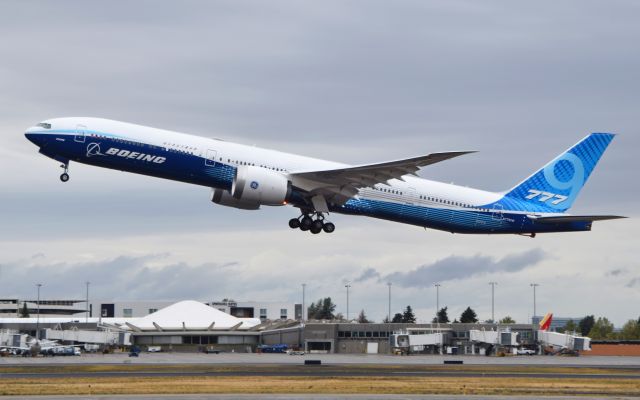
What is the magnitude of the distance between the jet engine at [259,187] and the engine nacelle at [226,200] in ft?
6.24

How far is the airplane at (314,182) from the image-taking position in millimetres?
61188

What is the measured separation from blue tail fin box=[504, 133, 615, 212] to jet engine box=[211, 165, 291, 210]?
18.3m

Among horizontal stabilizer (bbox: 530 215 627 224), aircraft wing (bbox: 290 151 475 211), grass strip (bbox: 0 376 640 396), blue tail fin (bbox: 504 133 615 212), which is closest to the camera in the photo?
grass strip (bbox: 0 376 640 396)

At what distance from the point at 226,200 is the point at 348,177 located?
857cm

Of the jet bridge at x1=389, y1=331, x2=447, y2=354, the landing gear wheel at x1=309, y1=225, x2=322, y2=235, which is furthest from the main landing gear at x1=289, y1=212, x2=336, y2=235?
the jet bridge at x1=389, y1=331, x2=447, y2=354

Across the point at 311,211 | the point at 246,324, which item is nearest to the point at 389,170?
the point at 311,211

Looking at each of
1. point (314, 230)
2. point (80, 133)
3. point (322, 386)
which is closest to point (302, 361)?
point (314, 230)

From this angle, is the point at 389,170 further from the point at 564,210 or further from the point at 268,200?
the point at 564,210

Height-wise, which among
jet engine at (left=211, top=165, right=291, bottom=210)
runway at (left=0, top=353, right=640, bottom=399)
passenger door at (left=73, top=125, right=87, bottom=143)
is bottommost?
runway at (left=0, top=353, right=640, bottom=399)

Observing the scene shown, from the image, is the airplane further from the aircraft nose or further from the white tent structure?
the white tent structure

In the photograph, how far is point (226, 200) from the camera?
67.4 meters

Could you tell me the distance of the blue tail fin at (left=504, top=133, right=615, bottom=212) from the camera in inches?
2933

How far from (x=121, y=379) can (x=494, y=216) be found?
28.7 meters

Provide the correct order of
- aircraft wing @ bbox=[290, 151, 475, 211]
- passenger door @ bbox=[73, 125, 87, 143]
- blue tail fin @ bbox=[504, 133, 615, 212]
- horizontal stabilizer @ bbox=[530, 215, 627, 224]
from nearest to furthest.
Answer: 1. passenger door @ bbox=[73, 125, 87, 143]
2. aircraft wing @ bbox=[290, 151, 475, 211]
3. horizontal stabilizer @ bbox=[530, 215, 627, 224]
4. blue tail fin @ bbox=[504, 133, 615, 212]
